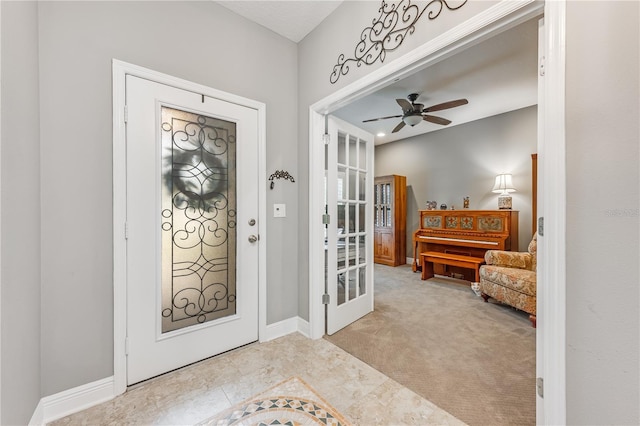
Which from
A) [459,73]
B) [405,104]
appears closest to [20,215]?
[405,104]

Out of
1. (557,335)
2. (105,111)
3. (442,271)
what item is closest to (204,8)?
(105,111)

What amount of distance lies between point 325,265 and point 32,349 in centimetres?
181

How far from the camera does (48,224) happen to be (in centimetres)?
139

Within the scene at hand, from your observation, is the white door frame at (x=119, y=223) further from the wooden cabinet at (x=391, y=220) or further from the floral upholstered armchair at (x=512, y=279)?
the wooden cabinet at (x=391, y=220)

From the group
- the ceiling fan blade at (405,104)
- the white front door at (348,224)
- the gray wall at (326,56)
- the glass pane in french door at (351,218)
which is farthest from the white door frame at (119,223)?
the ceiling fan blade at (405,104)

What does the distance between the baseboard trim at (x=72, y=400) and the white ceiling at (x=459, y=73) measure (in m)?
2.73

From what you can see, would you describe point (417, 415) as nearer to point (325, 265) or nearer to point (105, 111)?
point (325, 265)

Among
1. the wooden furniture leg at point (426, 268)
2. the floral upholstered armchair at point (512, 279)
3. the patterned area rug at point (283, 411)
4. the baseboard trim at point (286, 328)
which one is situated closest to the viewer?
the patterned area rug at point (283, 411)

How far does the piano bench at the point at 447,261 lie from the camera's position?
366cm

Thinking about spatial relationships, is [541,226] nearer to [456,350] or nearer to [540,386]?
[540,386]

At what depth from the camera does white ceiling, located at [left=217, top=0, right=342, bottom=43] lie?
6.48 feet

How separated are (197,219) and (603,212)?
216 cm

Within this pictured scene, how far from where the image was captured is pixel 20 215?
1.17 m

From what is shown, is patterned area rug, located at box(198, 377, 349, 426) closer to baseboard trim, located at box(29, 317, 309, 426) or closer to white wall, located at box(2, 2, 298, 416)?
baseboard trim, located at box(29, 317, 309, 426)
